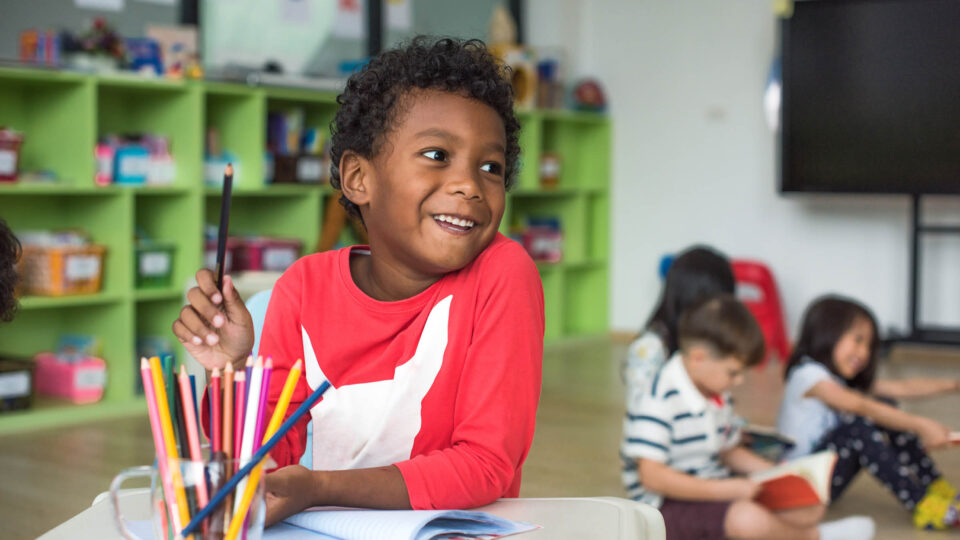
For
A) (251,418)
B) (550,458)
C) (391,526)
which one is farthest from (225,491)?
(550,458)

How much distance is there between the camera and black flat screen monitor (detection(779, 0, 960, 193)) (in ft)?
14.8

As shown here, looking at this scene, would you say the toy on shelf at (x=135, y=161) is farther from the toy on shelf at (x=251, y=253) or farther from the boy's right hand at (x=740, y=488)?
the boy's right hand at (x=740, y=488)

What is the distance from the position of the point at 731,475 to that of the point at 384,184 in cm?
145

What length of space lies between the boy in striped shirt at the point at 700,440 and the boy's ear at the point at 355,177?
1029 mm

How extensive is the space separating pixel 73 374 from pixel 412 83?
115 inches

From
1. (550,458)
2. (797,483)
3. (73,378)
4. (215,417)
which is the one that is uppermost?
(215,417)

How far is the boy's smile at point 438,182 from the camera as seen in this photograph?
0.94m

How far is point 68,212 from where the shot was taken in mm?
3799

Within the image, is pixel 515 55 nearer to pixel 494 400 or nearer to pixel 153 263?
pixel 153 263

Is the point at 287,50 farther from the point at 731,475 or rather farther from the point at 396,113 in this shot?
the point at 396,113

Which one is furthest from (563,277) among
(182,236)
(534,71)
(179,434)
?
(179,434)

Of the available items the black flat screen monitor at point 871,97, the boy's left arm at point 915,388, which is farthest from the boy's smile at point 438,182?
the black flat screen monitor at point 871,97

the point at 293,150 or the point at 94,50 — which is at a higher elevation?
the point at 94,50

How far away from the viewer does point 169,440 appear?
63 cm
